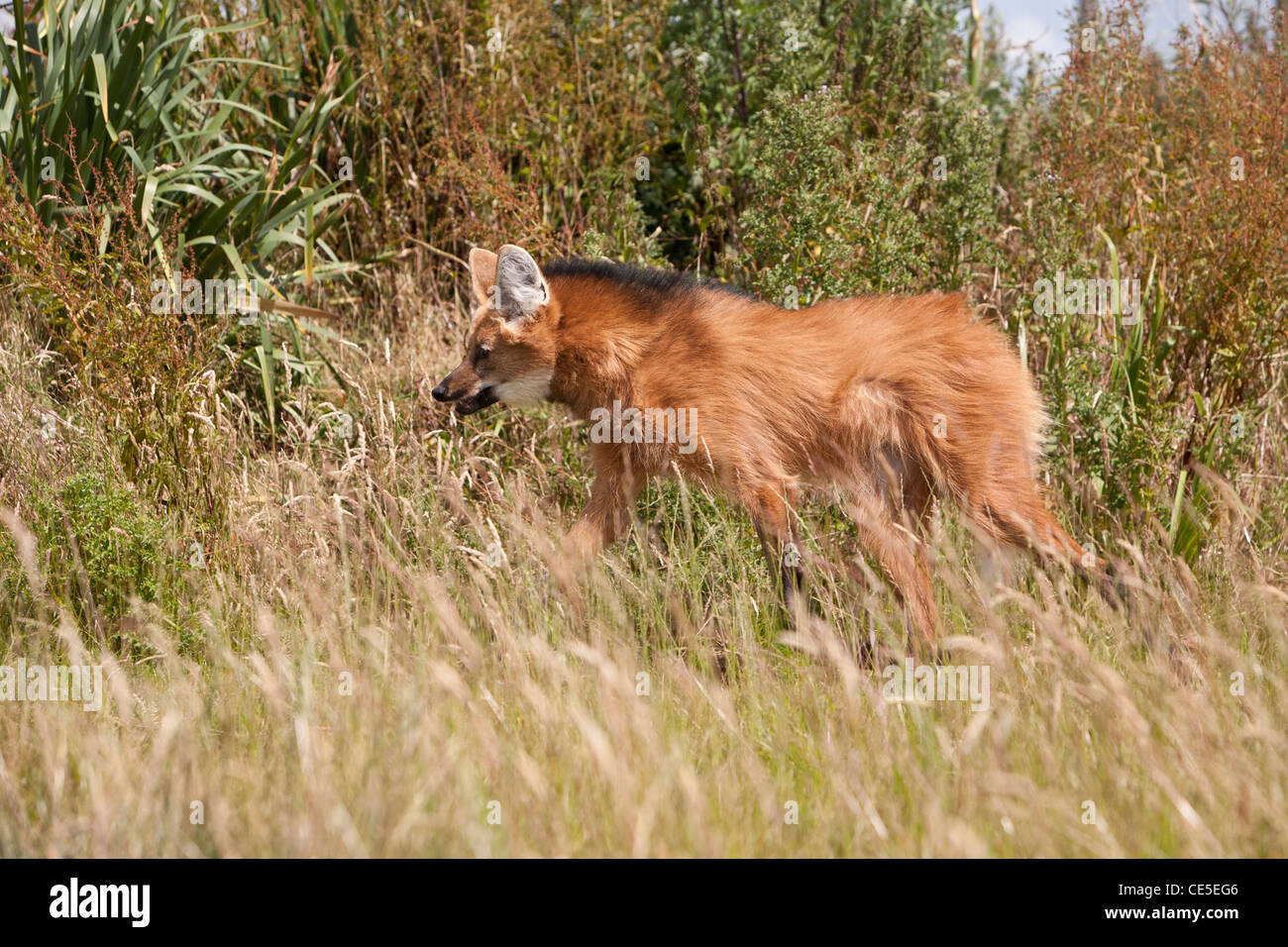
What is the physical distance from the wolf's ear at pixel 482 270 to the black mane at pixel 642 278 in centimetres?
28

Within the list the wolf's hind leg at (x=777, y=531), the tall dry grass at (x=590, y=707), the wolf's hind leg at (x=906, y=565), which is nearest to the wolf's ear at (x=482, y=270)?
the tall dry grass at (x=590, y=707)

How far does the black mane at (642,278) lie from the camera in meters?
4.49

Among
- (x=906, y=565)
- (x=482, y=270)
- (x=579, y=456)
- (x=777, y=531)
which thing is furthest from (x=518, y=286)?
(x=906, y=565)

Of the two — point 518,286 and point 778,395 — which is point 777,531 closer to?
point 778,395

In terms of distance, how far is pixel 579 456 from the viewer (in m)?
5.28

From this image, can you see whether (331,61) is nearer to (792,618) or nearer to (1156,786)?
(792,618)

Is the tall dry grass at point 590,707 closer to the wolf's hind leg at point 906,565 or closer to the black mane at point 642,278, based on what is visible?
the wolf's hind leg at point 906,565

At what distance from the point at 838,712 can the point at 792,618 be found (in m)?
0.94

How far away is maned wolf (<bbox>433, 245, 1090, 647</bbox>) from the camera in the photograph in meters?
4.15

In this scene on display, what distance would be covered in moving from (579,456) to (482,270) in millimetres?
1021

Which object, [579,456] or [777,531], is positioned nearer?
[777,531]

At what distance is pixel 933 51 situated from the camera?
22.3 feet

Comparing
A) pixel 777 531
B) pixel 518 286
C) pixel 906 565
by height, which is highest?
pixel 518 286

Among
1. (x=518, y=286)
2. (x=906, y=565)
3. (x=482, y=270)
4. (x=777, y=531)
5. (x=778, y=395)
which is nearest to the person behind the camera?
(x=777, y=531)
